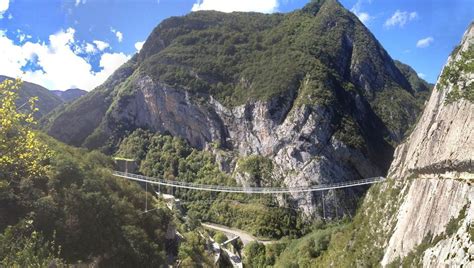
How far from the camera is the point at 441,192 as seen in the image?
21047 millimetres

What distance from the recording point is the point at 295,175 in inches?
2837

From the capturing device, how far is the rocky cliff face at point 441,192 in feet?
58.4

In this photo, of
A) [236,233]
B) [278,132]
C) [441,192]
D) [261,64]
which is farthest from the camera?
[261,64]

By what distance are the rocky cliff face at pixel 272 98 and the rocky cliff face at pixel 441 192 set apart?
40042mm

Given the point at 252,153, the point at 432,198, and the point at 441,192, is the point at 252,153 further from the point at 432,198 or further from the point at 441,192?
the point at 441,192

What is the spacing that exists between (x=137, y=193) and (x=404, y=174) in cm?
2264

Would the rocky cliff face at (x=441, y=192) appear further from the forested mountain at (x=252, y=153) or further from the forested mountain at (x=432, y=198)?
the forested mountain at (x=252, y=153)

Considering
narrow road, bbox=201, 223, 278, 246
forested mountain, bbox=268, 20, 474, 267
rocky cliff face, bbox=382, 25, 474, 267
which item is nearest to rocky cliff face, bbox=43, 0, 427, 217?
narrow road, bbox=201, 223, 278, 246

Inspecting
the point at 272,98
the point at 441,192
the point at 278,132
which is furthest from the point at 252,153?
the point at 441,192

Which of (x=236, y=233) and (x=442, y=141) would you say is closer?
(x=442, y=141)

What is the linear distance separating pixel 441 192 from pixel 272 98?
62822 millimetres

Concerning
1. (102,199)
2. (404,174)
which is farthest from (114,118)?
(404,174)

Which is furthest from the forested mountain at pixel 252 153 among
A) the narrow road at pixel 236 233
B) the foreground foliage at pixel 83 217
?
the narrow road at pixel 236 233

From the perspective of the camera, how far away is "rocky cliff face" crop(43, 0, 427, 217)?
75.0m
